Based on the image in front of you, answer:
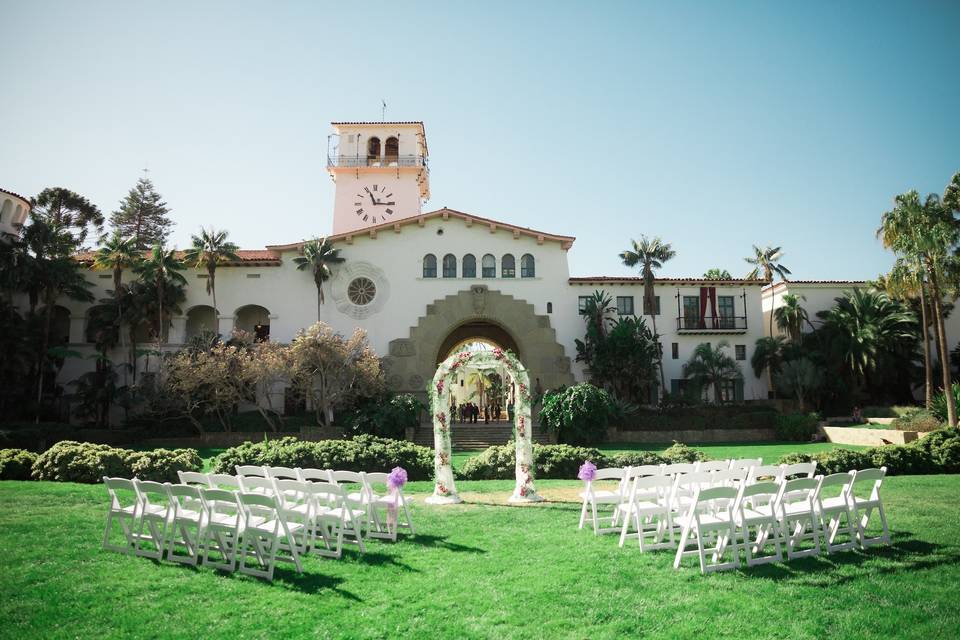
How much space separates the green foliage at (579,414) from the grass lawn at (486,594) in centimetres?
2026

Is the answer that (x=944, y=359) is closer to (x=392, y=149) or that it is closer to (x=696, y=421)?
(x=696, y=421)

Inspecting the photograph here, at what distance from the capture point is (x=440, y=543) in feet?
30.4

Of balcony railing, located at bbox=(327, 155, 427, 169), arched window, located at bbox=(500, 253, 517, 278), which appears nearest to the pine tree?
balcony railing, located at bbox=(327, 155, 427, 169)

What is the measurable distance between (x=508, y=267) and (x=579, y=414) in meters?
11.8

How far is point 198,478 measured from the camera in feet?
30.0

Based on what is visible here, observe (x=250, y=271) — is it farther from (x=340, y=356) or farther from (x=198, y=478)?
(x=198, y=478)

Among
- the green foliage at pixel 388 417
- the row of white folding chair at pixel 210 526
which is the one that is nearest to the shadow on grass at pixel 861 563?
the row of white folding chair at pixel 210 526

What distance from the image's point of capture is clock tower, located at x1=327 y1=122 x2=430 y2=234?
46906mm

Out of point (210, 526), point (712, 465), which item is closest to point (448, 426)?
point (712, 465)

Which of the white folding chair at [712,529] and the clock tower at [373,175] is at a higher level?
the clock tower at [373,175]

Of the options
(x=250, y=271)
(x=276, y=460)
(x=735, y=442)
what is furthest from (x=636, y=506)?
(x=250, y=271)

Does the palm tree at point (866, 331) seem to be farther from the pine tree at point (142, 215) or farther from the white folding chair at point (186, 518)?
the pine tree at point (142, 215)

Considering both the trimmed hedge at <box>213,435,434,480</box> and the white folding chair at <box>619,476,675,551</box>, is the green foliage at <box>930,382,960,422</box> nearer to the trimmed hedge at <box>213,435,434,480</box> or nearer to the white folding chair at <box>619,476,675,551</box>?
the trimmed hedge at <box>213,435,434,480</box>

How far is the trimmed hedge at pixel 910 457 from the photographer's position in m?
16.8
